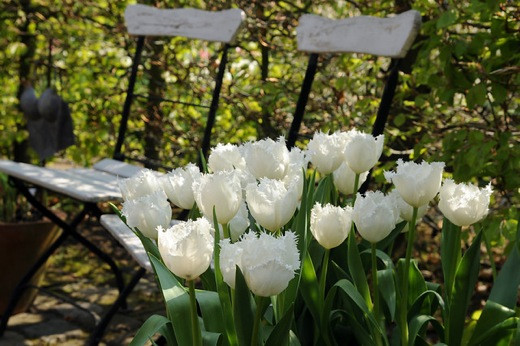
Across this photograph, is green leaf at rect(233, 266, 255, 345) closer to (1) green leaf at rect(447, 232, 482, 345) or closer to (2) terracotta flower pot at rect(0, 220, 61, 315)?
(1) green leaf at rect(447, 232, 482, 345)

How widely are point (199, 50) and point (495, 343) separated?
3.42 meters

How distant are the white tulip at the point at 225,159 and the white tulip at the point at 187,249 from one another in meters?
0.31

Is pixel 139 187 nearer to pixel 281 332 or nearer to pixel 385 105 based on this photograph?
pixel 281 332

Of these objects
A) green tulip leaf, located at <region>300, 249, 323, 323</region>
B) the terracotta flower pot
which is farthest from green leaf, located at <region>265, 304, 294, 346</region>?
the terracotta flower pot

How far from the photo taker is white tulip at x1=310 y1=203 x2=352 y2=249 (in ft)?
3.14

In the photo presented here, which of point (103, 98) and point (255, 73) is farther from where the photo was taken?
point (103, 98)

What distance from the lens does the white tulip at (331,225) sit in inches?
37.7

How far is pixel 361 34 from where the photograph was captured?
2475 mm

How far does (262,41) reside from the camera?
3625mm

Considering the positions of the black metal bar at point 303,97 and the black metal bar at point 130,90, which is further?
the black metal bar at point 130,90

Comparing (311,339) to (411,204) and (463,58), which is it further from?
(463,58)

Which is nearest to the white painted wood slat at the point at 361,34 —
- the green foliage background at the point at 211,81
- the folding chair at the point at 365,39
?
the folding chair at the point at 365,39

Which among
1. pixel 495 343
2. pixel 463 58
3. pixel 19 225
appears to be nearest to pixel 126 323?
pixel 19 225

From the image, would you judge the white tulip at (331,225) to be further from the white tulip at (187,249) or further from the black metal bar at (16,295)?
the black metal bar at (16,295)
